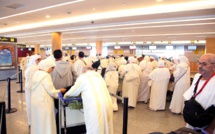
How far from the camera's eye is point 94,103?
2.38 m

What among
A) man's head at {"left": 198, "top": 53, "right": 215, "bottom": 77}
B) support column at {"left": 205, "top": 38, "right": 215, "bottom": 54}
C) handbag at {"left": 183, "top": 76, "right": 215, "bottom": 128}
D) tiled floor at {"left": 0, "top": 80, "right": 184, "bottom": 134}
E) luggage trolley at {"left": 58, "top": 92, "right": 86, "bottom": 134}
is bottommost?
tiled floor at {"left": 0, "top": 80, "right": 184, "bottom": 134}

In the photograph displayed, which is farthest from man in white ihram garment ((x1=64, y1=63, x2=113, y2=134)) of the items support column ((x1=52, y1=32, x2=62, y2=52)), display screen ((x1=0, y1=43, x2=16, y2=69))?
support column ((x1=52, y1=32, x2=62, y2=52))

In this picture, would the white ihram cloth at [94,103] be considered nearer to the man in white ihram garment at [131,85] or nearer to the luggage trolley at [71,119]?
the luggage trolley at [71,119]

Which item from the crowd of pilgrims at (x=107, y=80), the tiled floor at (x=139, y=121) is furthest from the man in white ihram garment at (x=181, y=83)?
the tiled floor at (x=139, y=121)

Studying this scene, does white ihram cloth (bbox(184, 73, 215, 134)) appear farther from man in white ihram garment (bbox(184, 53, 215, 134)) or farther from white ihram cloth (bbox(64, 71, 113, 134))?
white ihram cloth (bbox(64, 71, 113, 134))

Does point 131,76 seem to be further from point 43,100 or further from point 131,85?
point 43,100

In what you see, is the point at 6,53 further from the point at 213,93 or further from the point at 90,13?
the point at 213,93

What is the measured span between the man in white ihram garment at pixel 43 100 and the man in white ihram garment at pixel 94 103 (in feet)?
1.83

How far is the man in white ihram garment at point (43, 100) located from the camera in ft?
9.45

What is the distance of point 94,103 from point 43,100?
3.44ft

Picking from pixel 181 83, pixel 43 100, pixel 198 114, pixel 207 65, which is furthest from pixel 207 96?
Result: pixel 181 83

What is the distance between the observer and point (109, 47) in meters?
24.9

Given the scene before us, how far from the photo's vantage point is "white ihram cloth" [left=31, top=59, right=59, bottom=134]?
113 inches

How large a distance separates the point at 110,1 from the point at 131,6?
101cm
